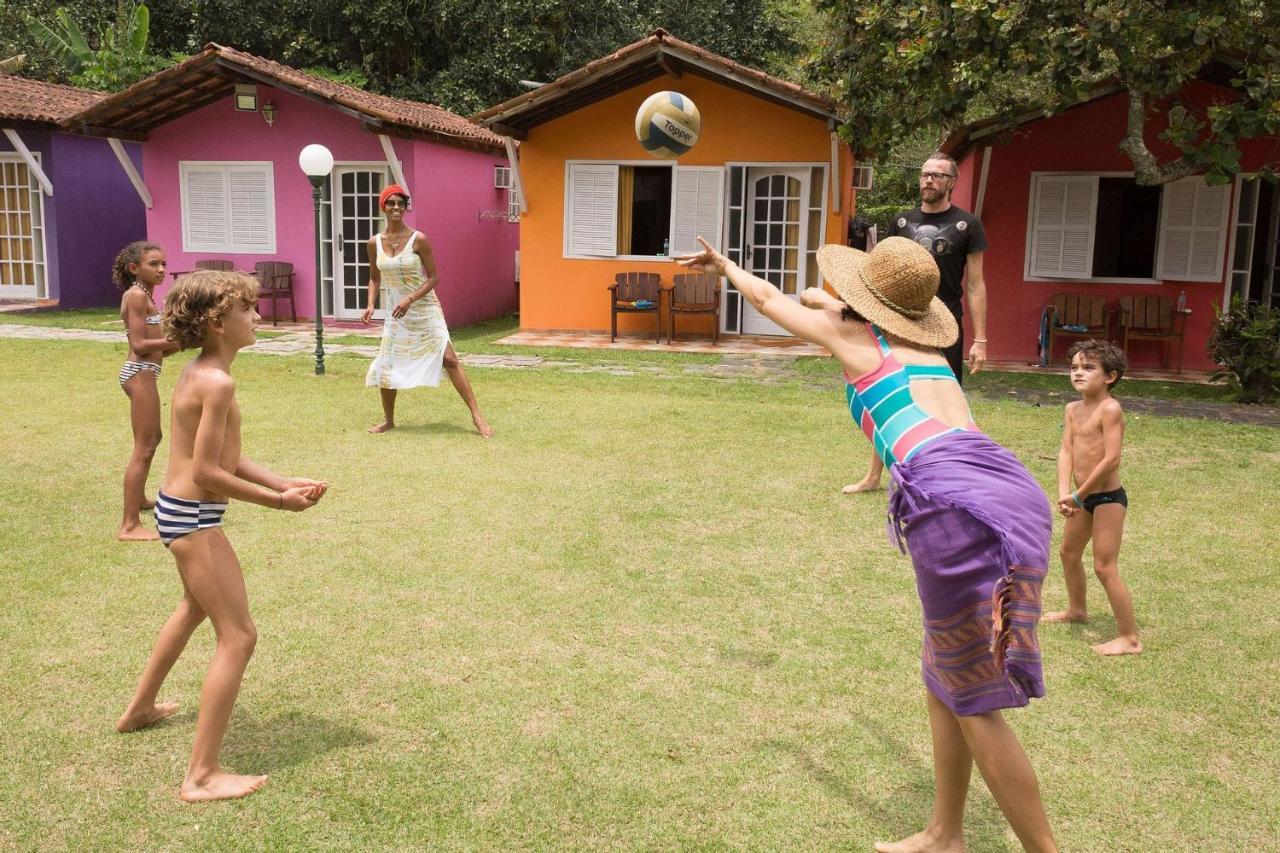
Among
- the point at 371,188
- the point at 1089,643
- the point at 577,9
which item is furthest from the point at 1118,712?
the point at 577,9

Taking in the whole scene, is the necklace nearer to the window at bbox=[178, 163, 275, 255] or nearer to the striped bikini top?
the striped bikini top

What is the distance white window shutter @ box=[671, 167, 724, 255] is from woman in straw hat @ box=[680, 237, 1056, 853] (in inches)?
501

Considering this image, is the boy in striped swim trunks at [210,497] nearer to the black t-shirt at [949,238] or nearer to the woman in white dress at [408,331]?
the black t-shirt at [949,238]

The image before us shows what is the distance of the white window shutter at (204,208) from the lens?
17.2 metres

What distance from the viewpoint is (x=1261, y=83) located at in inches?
386

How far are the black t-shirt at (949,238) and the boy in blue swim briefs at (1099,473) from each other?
210 cm

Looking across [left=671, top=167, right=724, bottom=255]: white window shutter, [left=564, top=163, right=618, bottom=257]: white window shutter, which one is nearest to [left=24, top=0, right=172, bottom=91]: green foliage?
[left=564, top=163, right=618, bottom=257]: white window shutter

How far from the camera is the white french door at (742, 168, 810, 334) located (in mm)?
15398

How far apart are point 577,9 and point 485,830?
25575mm

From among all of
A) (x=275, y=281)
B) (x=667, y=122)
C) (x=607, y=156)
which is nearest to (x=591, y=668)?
(x=667, y=122)

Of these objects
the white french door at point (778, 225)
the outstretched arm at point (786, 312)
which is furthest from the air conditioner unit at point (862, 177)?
the outstretched arm at point (786, 312)

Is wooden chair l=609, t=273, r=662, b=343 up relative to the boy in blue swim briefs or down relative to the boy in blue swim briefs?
up

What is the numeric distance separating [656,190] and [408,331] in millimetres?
8250

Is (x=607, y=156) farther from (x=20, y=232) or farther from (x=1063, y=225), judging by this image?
(x=20, y=232)
